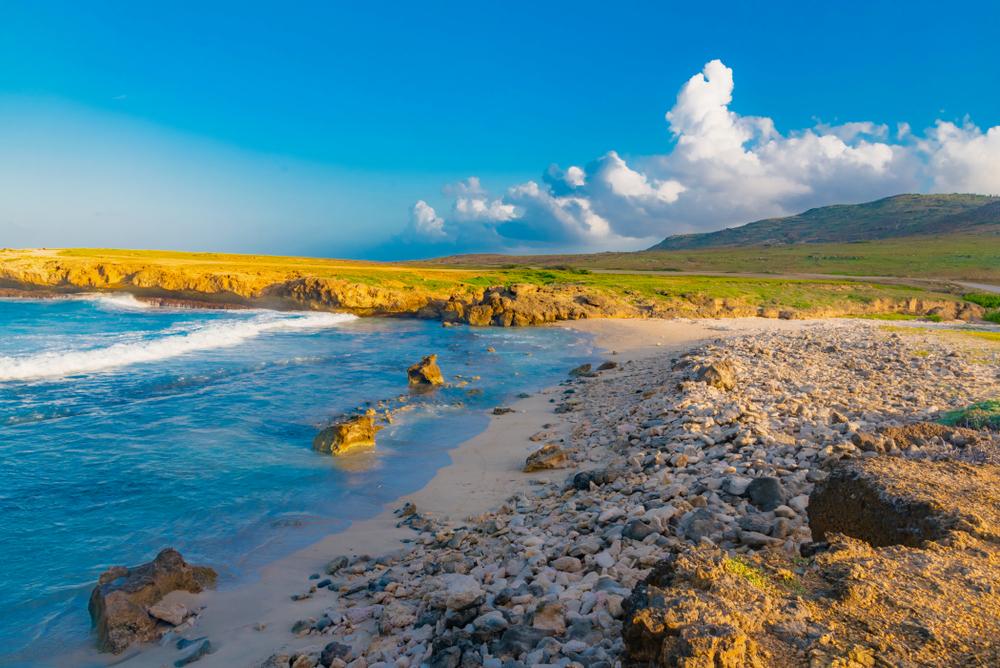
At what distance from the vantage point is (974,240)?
11350cm

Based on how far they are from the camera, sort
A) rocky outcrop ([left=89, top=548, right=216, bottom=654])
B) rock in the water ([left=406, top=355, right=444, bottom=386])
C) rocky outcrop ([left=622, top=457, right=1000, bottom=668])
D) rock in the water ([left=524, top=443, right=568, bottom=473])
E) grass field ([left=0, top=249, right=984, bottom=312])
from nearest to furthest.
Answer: rocky outcrop ([left=622, top=457, right=1000, bottom=668]) < rocky outcrop ([left=89, top=548, right=216, bottom=654]) < rock in the water ([left=524, top=443, right=568, bottom=473]) < rock in the water ([left=406, top=355, right=444, bottom=386]) < grass field ([left=0, top=249, right=984, bottom=312])

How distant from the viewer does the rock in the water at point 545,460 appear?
1180 cm

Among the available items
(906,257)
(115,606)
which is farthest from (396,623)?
(906,257)

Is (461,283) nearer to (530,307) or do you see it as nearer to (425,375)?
(530,307)

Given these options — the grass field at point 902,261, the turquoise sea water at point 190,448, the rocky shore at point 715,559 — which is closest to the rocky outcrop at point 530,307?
the turquoise sea water at point 190,448

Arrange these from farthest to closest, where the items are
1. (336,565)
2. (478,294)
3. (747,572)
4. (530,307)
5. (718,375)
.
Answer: (478,294) → (530,307) → (718,375) → (336,565) → (747,572)

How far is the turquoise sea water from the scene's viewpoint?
8.87 m

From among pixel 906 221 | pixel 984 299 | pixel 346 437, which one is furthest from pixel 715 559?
pixel 906 221

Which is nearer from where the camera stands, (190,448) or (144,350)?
(190,448)

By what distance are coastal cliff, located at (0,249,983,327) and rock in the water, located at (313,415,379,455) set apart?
29.2 m

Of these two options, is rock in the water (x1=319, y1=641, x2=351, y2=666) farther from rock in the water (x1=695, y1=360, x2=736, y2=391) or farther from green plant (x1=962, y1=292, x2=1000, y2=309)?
green plant (x1=962, y1=292, x2=1000, y2=309)

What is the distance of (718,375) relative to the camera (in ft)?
48.6

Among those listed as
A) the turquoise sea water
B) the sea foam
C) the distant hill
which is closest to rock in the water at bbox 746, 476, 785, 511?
the turquoise sea water

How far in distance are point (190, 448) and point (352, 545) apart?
7492 mm
